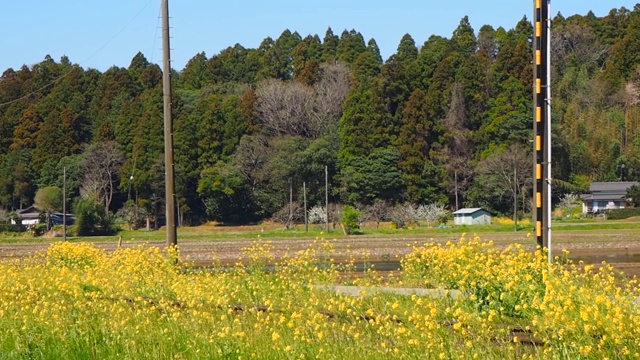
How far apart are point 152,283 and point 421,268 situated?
13.6 feet

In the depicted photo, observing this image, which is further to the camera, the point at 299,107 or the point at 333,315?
the point at 299,107

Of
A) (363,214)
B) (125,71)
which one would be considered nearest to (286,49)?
(125,71)

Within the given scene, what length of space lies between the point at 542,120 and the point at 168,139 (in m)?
8.54

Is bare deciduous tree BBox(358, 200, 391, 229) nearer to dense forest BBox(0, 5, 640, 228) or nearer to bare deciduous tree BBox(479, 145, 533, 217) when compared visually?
dense forest BBox(0, 5, 640, 228)

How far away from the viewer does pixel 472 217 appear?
60.7m

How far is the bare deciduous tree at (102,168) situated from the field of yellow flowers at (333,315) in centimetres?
6007

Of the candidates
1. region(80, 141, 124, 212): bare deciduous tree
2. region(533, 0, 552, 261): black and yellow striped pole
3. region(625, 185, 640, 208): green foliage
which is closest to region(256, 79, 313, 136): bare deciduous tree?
region(80, 141, 124, 212): bare deciduous tree

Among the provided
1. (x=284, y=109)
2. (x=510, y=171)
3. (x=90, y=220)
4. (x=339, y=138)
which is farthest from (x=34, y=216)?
(x=510, y=171)

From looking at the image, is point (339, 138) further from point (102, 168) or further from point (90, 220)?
point (90, 220)

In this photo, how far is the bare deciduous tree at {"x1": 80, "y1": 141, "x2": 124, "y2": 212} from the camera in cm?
7306

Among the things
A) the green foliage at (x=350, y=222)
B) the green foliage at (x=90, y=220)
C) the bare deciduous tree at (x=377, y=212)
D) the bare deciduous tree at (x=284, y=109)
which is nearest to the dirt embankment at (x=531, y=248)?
the green foliage at (x=350, y=222)

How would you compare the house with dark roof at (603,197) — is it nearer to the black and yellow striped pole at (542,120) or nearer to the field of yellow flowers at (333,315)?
the black and yellow striped pole at (542,120)

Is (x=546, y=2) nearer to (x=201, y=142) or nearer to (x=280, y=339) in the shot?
(x=280, y=339)

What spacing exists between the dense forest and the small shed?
266 centimetres
